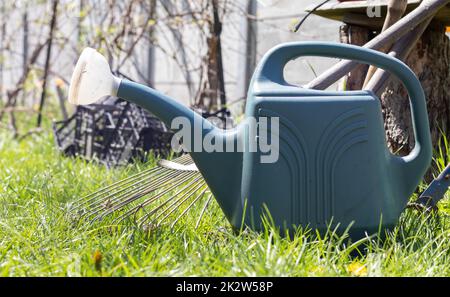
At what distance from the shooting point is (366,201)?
58.0 inches

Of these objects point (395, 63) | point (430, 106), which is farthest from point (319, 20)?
point (395, 63)

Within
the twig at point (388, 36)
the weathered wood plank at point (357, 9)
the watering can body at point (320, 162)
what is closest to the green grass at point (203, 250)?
the watering can body at point (320, 162)

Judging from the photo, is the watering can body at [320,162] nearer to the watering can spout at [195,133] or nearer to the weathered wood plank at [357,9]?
the watering can spout at [195,133]

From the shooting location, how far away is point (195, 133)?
154cm

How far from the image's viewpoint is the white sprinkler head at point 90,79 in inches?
60.2

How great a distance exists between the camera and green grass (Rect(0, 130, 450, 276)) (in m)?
1.31

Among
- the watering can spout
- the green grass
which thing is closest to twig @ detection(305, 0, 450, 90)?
the watering can spout

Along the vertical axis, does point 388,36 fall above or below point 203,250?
above

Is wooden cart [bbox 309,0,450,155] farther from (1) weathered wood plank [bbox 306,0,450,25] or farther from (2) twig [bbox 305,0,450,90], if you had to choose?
(2) twig [bbox 305,0,450,90]

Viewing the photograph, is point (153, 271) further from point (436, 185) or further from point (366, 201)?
point (436, 185)

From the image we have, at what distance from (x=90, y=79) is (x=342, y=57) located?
55cm

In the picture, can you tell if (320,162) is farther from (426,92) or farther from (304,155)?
(426,92)

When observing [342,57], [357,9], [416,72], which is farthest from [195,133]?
[416,72]

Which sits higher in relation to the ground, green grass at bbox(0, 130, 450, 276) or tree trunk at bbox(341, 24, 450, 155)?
tree trunk at bbox(341, 24, 450, 155)
